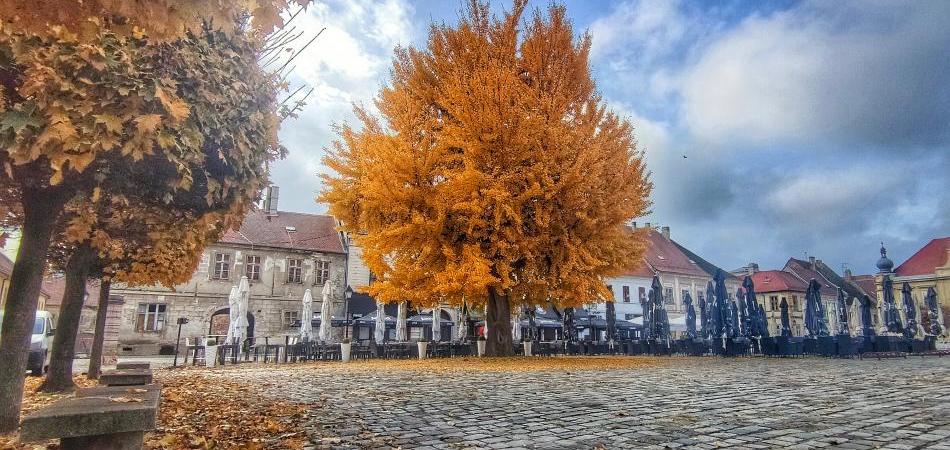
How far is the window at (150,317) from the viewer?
31047mm

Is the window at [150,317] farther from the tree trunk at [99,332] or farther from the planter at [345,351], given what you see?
the tree trunk at [99,332]

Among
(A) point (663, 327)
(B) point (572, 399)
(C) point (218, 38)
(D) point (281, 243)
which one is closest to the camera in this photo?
(C) point (218, 38)

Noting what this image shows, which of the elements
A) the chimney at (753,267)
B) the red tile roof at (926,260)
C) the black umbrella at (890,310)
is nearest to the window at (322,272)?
the black umbrella at (890,310)

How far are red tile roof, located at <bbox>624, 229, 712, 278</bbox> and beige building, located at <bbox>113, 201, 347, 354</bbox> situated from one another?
1037 inches

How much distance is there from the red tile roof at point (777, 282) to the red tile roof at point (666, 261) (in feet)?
24.8

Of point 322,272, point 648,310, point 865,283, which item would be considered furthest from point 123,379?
point 865,283

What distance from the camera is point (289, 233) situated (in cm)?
3669

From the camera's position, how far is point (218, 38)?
6496 mm

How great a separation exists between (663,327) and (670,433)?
67.1 feet

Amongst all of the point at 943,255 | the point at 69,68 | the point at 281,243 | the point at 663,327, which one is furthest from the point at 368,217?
the point at 943,255

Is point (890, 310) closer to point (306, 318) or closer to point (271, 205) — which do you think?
point (306, 318)

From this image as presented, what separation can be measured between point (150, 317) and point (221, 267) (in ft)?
15.8

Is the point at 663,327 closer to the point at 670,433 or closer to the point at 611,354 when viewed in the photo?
the point at 611,354

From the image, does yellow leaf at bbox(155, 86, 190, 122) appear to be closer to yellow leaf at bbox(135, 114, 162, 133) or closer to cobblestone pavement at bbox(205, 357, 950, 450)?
yellow leaf at bbox(135, 114, 162, 133)
